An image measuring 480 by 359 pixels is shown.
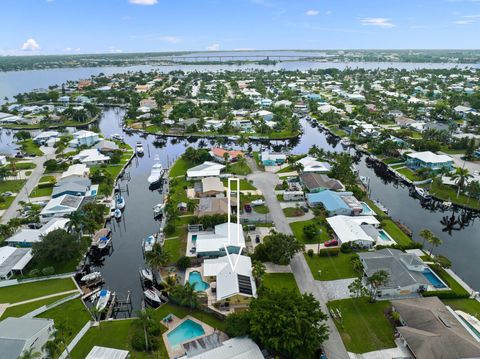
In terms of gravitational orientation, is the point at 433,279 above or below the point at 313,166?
below

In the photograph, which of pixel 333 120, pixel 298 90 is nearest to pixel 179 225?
pixel 333 120

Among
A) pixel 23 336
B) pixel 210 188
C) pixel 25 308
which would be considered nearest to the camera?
pixel 23 336

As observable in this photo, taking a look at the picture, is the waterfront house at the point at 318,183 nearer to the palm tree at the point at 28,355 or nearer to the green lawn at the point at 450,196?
the green lawn at the point at 450,196

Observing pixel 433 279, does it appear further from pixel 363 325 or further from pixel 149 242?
pixel 149 242

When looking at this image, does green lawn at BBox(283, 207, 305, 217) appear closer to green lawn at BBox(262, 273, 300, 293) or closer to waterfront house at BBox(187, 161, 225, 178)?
green lawn at BBox(262, 273, 300, 293)

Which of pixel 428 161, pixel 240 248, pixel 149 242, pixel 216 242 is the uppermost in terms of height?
pixel 428 161

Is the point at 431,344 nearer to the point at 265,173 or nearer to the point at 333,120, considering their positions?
the point at 265,173

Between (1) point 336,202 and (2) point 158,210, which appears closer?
(1) point 336,202

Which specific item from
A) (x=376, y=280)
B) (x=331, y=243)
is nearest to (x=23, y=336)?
(x=376, y=280)
